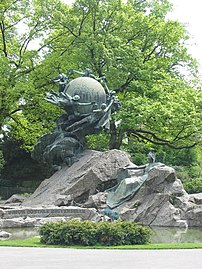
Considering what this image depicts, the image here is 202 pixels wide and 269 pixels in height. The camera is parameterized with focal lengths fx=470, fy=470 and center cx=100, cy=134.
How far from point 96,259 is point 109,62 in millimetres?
19398

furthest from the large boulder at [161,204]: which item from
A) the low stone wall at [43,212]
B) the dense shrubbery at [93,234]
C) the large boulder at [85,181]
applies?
the dense shrubbery at [93,234]

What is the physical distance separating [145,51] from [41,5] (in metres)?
7.01

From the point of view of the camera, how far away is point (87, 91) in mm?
19781

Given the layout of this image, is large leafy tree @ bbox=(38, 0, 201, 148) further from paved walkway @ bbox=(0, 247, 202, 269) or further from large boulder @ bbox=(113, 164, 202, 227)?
paved walkway @ bbox=(0, 247, 202, 269)

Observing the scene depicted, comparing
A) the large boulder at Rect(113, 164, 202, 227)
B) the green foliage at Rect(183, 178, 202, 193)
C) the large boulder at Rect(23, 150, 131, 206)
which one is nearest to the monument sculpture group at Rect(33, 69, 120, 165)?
the large boulder at Rect(23, 150, 131, 206)

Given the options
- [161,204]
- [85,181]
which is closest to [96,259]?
[161,204]

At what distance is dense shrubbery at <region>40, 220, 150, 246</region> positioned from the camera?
10359 millimetres

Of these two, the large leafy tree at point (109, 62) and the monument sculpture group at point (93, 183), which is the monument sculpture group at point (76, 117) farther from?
the large leafy tree at point (109, 62)

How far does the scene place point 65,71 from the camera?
2817cm

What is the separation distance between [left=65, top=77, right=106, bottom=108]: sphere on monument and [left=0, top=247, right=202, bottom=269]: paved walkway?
422 inches

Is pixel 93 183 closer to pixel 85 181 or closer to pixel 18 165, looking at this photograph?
pixel 85 181

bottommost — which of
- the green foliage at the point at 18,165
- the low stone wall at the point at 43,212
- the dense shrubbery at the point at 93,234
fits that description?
the dense shrubbery at the point at 93,234

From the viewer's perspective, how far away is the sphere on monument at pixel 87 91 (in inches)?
777

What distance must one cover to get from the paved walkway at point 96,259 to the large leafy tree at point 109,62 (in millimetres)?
16542
